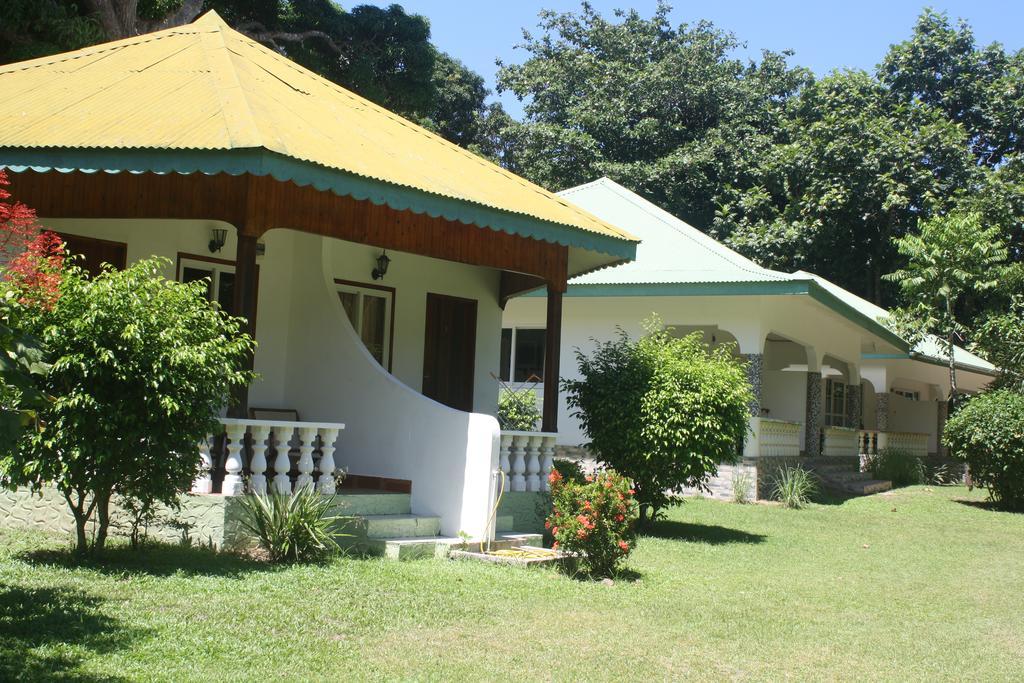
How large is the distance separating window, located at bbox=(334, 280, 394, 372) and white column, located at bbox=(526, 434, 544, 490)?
2624mm

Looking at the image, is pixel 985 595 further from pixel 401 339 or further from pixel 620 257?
pixel 401 339

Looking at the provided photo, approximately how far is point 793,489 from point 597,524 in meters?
9.19

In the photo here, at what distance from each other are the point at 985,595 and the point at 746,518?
5.58 m

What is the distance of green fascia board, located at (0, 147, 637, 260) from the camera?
8.54 metres

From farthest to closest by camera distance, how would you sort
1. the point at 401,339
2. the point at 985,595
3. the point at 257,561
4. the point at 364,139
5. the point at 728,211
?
the point at 728,211, the point at 401,339, the point at 364,139, the point at 985,595, the point at 257,561

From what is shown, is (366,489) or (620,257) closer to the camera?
(366,489)

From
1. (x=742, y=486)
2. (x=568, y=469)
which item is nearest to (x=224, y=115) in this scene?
(x=568, y=469)

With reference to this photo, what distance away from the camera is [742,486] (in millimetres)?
18312

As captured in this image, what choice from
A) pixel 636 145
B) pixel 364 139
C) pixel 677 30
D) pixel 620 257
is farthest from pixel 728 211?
pixel 364 139

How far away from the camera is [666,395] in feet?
41.9

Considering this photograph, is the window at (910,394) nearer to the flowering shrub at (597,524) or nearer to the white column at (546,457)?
the white column at (546,457)

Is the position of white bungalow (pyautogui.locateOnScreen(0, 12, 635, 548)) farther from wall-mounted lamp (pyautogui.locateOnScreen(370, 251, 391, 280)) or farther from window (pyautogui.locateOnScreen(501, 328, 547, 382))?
window (pyautogui.locateOnScreen(501, 328, 547, 382))

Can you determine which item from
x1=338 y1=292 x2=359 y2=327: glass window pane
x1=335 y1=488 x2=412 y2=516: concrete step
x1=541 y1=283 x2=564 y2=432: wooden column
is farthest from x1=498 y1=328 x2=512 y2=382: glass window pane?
x1=335 y1=488 x2=412 y2=516: concrete step

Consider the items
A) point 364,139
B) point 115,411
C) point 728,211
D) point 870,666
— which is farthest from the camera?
point 728,211
